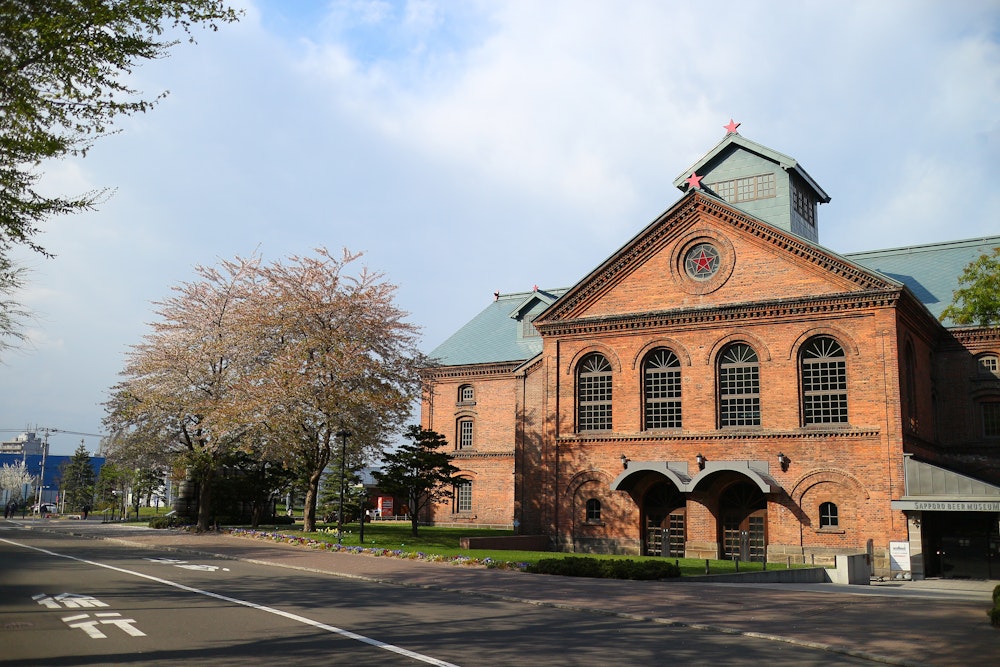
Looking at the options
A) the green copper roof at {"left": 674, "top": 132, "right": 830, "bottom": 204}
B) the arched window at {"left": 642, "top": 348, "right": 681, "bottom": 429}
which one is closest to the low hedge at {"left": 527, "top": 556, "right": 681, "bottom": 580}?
the arched window at {"left": 642, "top": 348, "right": 681, "bottom": 429}

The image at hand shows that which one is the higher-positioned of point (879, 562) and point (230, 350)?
point (230, 350)

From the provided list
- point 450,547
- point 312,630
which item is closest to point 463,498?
point 450,547

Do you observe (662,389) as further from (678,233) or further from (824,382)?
(678,233)

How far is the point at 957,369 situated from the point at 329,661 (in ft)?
111

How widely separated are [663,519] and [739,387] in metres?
6.11

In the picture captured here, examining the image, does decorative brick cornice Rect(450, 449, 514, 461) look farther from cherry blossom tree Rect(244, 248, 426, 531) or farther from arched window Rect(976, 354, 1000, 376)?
arched window Rect(976, 354, 1000, 376)

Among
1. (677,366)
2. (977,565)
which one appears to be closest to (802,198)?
(677,366)

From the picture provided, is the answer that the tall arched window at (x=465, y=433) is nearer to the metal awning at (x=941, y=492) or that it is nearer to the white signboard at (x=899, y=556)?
the white signboard at (x=899, y=556)

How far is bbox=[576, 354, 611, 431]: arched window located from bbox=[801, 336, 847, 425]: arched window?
7.86m

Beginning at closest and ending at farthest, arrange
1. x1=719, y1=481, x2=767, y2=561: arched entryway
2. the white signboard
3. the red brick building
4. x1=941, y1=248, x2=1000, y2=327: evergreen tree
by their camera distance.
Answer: x1=941, y1=248, x2=1000, y2=327: evergreen tree < the white signboard < the red brick building < x1=719, y1=481, x2=767, y2=561: arched entryway

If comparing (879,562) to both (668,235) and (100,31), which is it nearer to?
(668,235)

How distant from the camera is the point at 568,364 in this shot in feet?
114

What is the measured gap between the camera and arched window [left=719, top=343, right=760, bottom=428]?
3097cm

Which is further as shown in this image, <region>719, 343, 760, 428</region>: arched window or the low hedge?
<region>719, 343, 760, 428</region>: arched window
